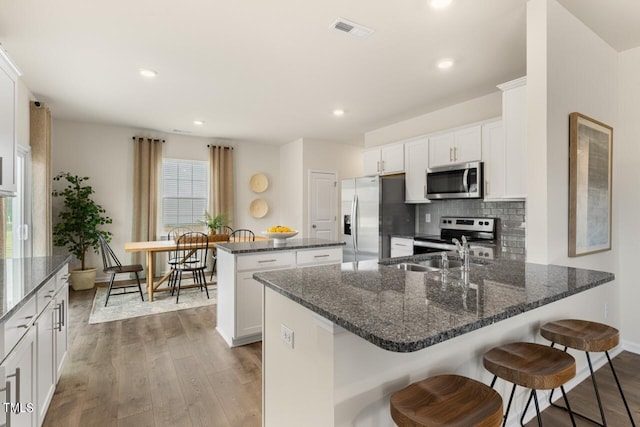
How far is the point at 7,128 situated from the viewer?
2.24 meters

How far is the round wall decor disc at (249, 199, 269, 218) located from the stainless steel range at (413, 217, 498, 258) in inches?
145

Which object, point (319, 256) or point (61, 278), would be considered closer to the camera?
point (61, 278)

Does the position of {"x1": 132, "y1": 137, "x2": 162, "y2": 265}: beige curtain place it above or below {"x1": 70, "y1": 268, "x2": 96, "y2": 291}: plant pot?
above

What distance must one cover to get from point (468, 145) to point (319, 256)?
2.18 m

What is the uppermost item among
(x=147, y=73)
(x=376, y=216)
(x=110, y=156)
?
(x=147, y=73)

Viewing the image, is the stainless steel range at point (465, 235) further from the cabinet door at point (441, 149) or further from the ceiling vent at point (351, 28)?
the ceiling vent at point (351, 28)

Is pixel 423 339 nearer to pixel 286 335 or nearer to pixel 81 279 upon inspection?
pixel 286 335

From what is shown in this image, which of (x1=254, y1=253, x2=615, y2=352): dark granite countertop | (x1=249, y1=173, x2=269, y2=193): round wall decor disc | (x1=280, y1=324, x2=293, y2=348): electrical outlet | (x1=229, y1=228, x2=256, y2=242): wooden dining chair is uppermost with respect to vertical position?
(x1=249, y1=173, x2=269, y2=193): round wall decor disc

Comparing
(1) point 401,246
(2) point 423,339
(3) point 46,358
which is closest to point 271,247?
(3) point 46,358

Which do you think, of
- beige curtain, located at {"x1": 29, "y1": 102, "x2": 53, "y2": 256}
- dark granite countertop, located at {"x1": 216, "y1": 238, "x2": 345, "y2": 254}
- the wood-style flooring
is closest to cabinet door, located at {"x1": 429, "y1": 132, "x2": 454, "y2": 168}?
dark granite countertop, located at {"x1": 216, "y1": 238, "x2": 345, "y2": 254}

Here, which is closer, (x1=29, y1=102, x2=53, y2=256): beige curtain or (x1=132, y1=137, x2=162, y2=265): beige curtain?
(x1=29, y1=102, x2=53, y2=256): beige curtain

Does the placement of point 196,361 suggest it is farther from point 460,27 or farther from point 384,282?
point 460,27

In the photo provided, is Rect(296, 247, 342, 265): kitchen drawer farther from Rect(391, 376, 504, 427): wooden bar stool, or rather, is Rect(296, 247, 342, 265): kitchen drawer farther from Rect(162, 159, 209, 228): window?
Rect(162, 159, 209, 228): window

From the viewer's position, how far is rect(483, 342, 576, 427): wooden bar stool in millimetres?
1332
